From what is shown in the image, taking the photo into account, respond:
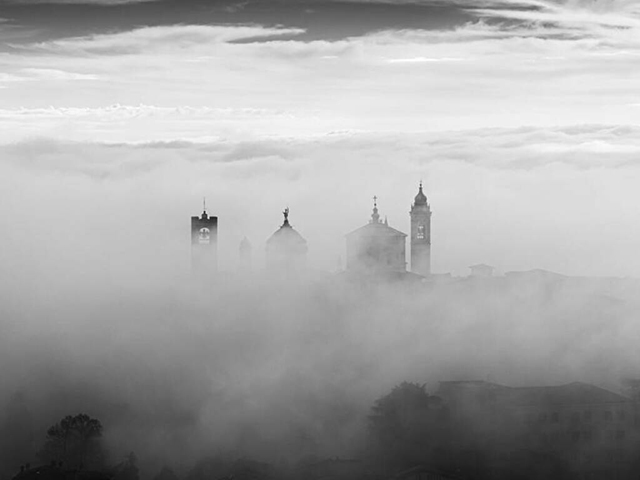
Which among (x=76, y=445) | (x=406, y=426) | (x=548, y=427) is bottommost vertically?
(x=76, y=445)

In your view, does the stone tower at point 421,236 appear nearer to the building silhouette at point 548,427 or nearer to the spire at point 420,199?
the spire at point 420,199

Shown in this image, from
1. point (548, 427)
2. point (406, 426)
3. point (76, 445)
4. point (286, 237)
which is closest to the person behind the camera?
point (76, 445)

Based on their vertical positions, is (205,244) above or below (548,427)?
above

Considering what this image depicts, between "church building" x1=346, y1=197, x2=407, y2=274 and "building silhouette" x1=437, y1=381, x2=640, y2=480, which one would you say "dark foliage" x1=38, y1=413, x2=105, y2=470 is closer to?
"building silhouette" x1=437, y1=381, x2=640, y2=480

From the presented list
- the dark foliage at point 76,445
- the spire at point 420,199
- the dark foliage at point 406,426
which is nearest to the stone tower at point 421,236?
the spire at point 420,199

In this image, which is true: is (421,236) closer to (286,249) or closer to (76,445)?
(286,249)

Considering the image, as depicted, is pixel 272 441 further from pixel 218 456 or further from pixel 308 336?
pixel 308 336

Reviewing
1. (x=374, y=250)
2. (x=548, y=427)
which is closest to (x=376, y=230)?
(x=374, y=250)

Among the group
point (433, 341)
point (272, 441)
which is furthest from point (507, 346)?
point (272, 441)
